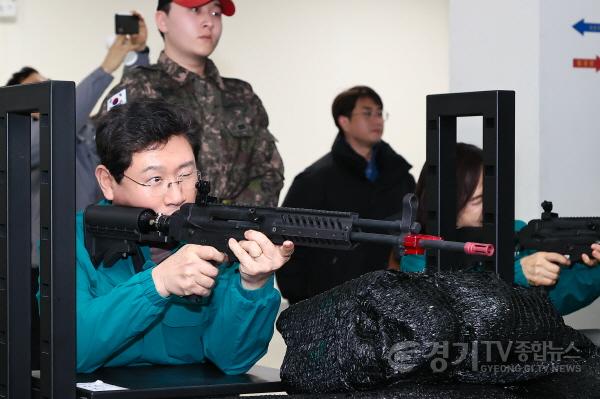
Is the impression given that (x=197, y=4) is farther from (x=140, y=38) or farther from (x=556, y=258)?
(x=556, y=258)

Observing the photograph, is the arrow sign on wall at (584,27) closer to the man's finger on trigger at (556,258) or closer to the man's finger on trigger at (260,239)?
the man's finger on trigger at (556,258)

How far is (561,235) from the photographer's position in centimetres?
304

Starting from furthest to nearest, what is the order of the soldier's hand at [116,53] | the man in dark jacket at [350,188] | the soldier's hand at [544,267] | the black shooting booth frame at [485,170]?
the soldier's hand at [116,53]
the man in dark jacket at [350,188]
the soldier's hand at [544,267]
the black shooting booth frame at [485,170]

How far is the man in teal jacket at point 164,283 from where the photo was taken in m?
1.85

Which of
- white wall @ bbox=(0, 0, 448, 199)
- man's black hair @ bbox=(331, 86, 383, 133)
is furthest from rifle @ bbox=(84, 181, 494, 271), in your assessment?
white wall @ bbox=(0, 0, 448, 199)

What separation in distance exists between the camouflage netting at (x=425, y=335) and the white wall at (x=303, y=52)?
404 centimetres

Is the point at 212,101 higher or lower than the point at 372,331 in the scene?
higher

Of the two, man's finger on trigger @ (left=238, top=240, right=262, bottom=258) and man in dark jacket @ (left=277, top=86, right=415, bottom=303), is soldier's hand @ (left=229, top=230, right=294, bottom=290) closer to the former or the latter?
man's finger on trigger @ (left=238, top=240, right=262, bottom=258)

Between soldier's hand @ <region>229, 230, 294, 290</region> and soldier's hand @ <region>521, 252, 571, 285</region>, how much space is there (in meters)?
1.33

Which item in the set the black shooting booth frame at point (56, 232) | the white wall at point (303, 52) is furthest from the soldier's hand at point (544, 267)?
the white wall at point (303, 52)

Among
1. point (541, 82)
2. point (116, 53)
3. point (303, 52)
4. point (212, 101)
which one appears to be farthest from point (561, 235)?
point (303, 52)

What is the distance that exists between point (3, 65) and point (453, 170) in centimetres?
370

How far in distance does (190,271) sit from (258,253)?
4.7 inches

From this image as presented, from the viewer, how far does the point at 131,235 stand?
2010 mm
